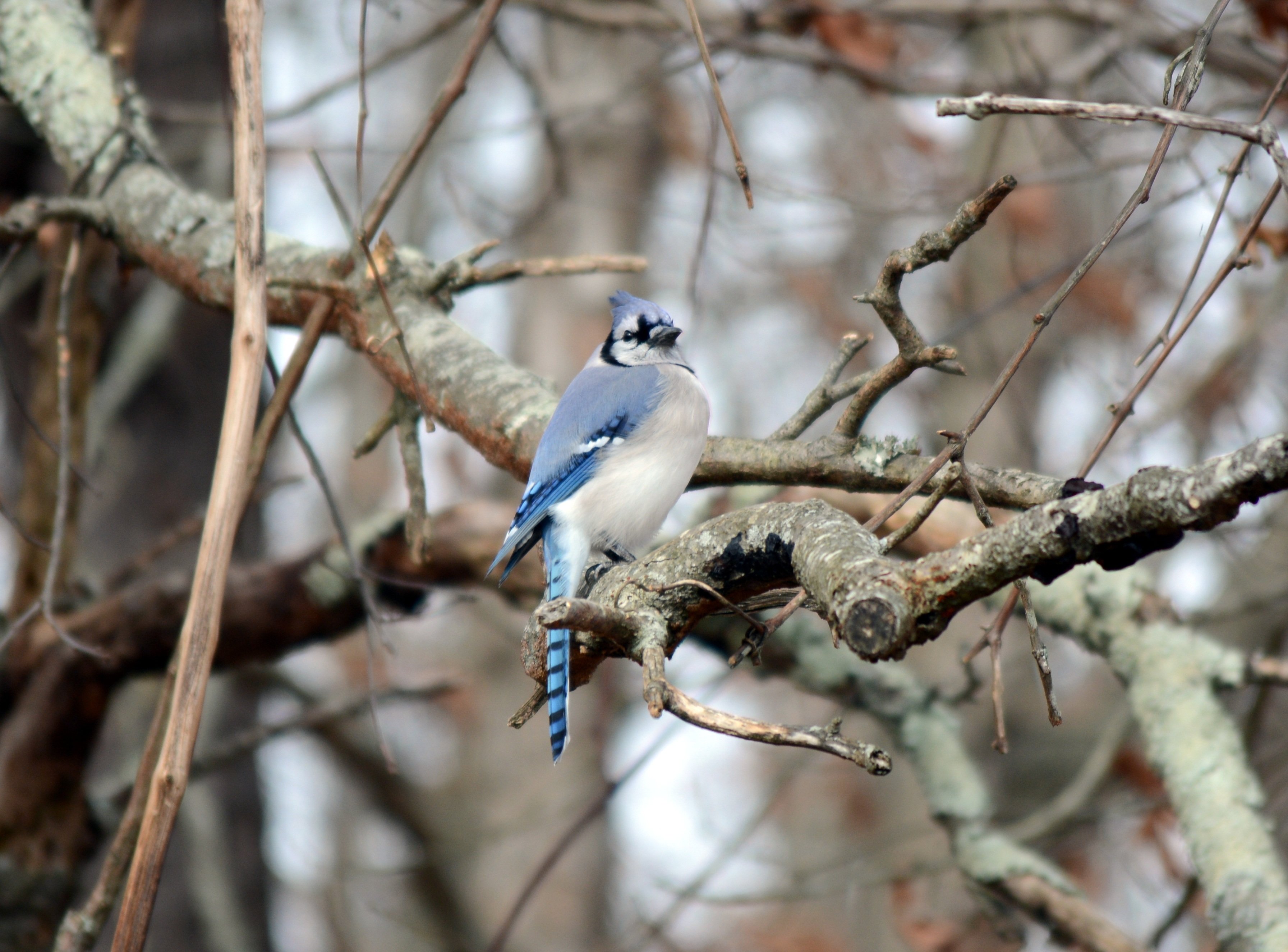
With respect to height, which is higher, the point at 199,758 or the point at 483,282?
the point at 483,282

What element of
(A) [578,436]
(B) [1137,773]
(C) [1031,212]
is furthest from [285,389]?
(C) [1031,212]

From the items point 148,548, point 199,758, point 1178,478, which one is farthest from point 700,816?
point 1178,478

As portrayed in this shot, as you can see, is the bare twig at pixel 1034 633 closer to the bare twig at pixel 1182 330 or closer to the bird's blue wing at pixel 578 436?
the bare twig at pixel 1182 330

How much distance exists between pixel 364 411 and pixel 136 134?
6.53 metres

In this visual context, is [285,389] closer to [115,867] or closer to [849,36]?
[115,867]

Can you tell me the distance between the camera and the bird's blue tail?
1.56 m

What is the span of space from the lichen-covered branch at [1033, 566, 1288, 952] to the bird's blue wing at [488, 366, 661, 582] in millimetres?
994

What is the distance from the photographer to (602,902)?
6.29 m

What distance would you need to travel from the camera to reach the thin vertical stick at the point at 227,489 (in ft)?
4.76

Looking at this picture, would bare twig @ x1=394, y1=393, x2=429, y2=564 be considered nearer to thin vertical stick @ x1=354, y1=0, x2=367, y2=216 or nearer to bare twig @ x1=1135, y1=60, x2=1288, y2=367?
thin vertical stick @ x1=354, y1=0, x2=367, y2=216

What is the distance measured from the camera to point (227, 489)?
152 centimetres

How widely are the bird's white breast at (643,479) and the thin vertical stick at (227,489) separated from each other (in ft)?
2.87

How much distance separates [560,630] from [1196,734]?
172cm

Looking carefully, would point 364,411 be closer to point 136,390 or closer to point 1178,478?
point 136,390
